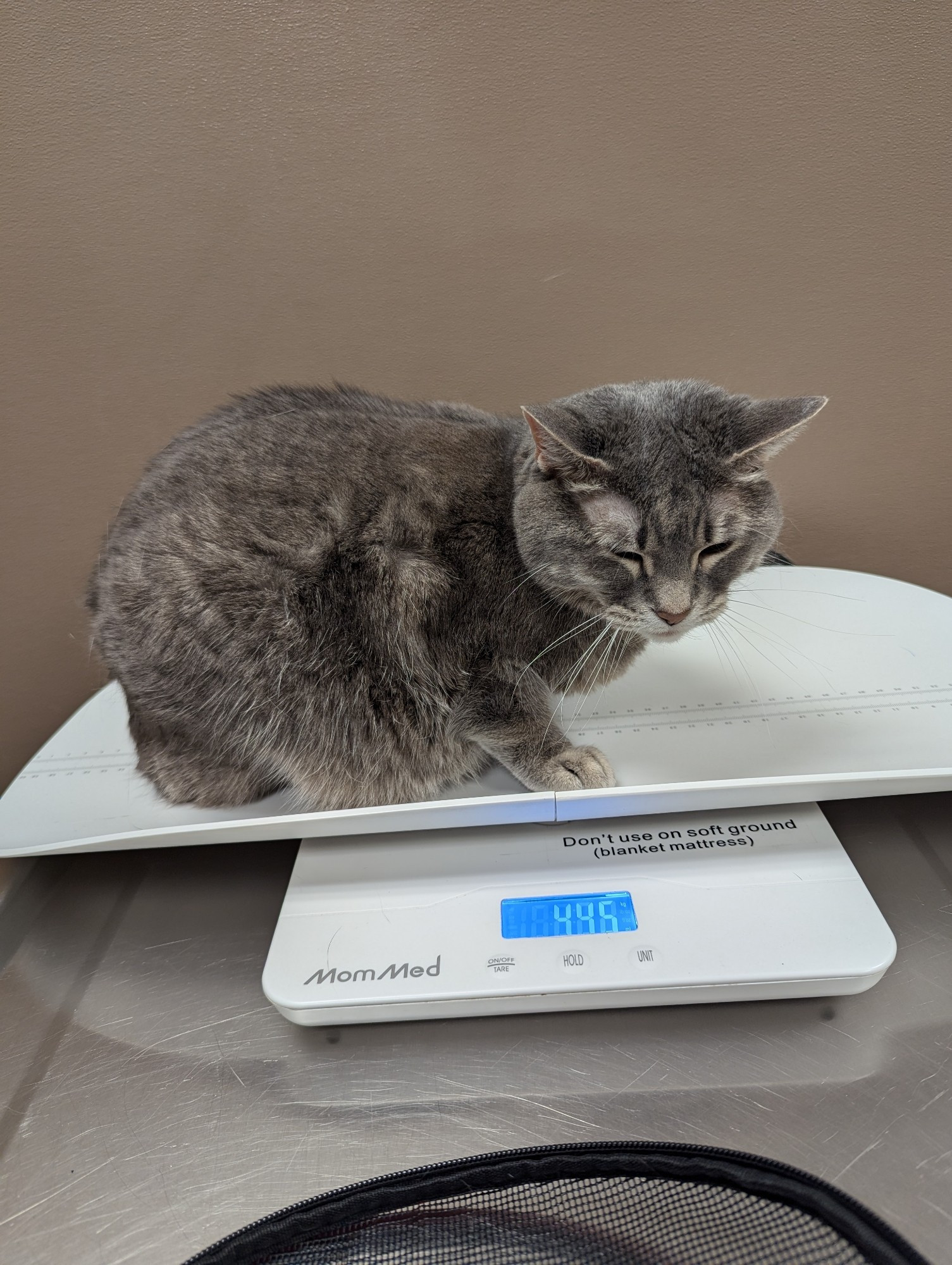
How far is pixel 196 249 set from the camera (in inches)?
49.4

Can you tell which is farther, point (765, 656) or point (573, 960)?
point (765, 656)

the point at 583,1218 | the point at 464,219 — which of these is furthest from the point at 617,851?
the point at 464,219

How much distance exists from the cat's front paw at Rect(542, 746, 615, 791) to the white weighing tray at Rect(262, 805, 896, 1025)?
0.05 metres

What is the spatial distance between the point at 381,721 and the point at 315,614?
0.16m

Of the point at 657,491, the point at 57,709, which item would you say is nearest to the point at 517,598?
the point at 657,491

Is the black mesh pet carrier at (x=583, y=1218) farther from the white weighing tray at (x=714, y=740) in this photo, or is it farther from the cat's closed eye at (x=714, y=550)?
the cat's closed eye at (x=714, y=550)

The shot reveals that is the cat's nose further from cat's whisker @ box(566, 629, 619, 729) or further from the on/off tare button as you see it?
the on/off tare button

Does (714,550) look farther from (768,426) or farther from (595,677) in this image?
(595,677)

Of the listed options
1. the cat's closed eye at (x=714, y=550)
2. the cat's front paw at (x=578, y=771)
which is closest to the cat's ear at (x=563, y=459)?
the cat's closed eye at (x=714, y=550)

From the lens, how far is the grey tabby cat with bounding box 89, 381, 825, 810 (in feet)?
2.73

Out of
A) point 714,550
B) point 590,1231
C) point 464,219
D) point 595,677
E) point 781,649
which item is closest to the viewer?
point 590,1231

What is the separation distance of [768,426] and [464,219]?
2.28 ft

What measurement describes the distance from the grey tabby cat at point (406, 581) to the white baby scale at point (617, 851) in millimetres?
84

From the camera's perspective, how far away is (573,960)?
2.47 feet
